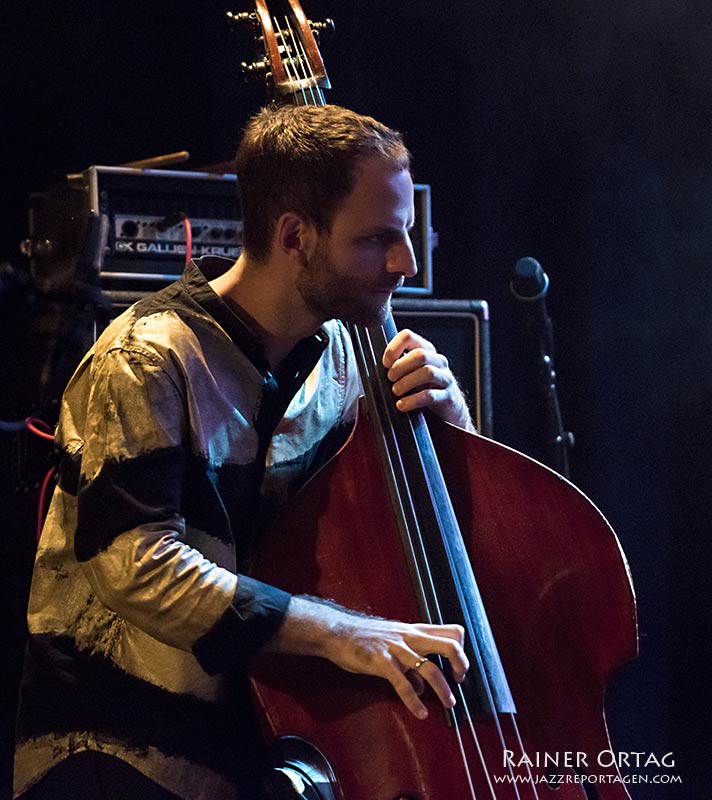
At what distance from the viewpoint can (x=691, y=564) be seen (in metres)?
3.02

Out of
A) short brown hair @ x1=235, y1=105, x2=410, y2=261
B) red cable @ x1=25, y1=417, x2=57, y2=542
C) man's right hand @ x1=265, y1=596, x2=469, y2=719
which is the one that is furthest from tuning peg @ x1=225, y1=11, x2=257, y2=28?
man's right hand @ x1=265, y1=596, x2=469, y2=719

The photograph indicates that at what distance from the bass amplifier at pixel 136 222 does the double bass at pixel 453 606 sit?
816 mm

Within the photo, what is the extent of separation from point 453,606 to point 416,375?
0.34m

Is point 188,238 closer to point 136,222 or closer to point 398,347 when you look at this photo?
point 136,222

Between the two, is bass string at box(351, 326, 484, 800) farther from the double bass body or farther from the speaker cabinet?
the speaker cabinet

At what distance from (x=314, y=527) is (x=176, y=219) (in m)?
A: 1.03

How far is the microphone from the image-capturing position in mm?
2326

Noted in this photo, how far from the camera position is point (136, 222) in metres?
2.21

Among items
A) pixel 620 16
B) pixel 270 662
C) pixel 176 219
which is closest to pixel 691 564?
pixel 620 16

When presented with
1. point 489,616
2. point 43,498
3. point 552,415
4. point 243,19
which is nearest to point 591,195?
point 552,415

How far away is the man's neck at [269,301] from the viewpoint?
5.17 feet

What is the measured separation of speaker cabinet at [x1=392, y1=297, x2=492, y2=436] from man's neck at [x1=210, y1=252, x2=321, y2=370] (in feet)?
2.56

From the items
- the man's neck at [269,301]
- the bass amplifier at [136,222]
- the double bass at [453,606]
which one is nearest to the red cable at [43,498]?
the bass amplifier at [136,222]

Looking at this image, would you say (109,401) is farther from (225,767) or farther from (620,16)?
(620,16)
